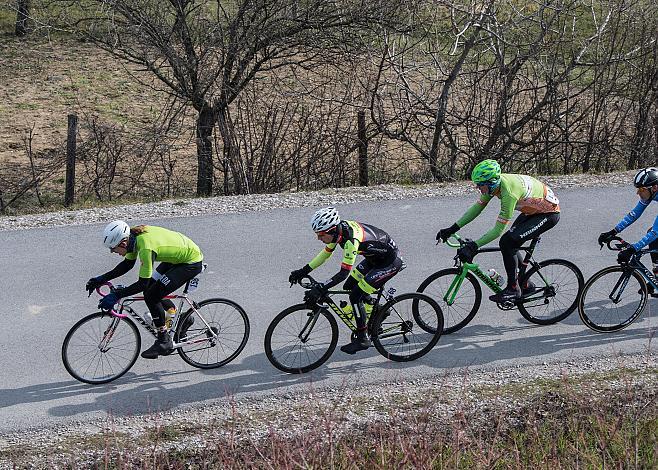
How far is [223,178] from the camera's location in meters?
16.7

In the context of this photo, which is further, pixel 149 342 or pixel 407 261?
pixel 407 261

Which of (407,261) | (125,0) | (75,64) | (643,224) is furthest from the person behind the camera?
(75,64)

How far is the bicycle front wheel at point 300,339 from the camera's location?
8.68 meters

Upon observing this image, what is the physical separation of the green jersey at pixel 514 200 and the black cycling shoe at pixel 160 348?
3.09 m

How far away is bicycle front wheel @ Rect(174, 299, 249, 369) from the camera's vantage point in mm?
8977

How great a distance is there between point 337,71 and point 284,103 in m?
1.21

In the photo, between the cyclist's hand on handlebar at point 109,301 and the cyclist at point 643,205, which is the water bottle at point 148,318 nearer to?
the cyclist's hand on handlebar at point 109,301

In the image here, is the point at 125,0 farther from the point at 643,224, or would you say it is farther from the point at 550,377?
the point at 550,377

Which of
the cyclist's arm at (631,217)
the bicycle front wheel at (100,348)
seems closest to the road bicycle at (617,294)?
the cyclist's arm at (631,217)

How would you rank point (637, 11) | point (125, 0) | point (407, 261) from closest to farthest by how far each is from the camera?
point (407, 261) < point (125, 0) < point (637, 11)

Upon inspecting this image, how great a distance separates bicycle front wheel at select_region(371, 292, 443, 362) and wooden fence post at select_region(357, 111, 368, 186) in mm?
7142

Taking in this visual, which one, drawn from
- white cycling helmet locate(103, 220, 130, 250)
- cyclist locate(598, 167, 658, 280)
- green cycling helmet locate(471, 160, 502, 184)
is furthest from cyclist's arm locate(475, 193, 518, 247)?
white cycling helmet locate(103, 220, 130, 250)

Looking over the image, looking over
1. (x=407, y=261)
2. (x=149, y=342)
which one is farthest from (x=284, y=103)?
(x=149, y=342)

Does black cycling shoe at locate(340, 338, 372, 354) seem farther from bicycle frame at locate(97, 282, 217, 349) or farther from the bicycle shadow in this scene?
bicycle frame at locate(97, 282, 217, 349)
